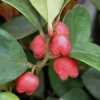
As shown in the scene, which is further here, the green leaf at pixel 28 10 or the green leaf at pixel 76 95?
the green leaf at pixel 76 95

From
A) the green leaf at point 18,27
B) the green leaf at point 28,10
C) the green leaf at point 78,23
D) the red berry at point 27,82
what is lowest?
the green leaf at point 78,23

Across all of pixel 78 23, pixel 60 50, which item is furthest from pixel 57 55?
pixel 78 23

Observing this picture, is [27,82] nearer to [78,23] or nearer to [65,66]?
[65,66]

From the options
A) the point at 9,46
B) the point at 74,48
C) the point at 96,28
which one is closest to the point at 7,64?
the point at 9,46

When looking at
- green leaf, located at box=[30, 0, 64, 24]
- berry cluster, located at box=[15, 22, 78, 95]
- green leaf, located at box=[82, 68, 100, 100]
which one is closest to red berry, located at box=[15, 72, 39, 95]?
berry cluster, located at box=[15, 22, 78, 95]

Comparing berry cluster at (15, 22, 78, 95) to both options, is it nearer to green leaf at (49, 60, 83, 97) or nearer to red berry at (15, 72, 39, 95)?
red berry at (15, 72, 39, 95)

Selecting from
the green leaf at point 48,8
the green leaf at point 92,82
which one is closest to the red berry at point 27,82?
the green leaf at point 48,8

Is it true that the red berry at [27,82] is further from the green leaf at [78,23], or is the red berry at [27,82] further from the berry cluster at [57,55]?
the green leaf at [78,23]
